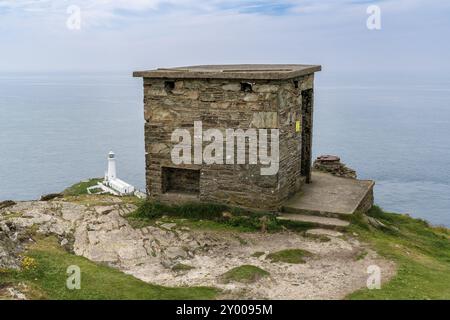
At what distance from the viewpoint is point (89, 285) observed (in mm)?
8156

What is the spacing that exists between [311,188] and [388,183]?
40.2 m

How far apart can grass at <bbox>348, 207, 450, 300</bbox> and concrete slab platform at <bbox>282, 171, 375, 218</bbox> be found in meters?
0.63

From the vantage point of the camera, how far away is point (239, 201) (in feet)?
39.0

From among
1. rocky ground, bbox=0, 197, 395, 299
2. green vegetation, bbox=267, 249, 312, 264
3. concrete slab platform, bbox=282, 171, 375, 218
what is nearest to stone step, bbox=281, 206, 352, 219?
concrete slab platform, bbox=282, 171, 375, 218

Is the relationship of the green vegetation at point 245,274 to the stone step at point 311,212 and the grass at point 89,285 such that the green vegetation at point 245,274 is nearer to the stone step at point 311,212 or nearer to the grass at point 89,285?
the grass at point 89,285

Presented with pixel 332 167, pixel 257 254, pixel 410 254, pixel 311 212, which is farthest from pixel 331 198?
pixel 332 167

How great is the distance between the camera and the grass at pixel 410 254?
8016 mm

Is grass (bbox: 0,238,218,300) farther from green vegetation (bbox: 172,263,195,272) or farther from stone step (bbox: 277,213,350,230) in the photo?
stone step (bbox: 277,213,350,230)

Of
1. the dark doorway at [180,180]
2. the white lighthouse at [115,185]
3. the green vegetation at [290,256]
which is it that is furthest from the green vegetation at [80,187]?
the green vegetation at [290,256]

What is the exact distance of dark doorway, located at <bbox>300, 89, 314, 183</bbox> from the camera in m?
14.3

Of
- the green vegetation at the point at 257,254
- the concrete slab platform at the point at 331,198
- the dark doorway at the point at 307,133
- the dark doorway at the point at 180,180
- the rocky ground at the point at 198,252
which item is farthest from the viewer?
the dark doorway at the point at 307,133

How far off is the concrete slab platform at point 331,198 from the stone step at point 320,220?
0.17 meters

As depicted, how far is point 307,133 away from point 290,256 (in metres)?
5.58
